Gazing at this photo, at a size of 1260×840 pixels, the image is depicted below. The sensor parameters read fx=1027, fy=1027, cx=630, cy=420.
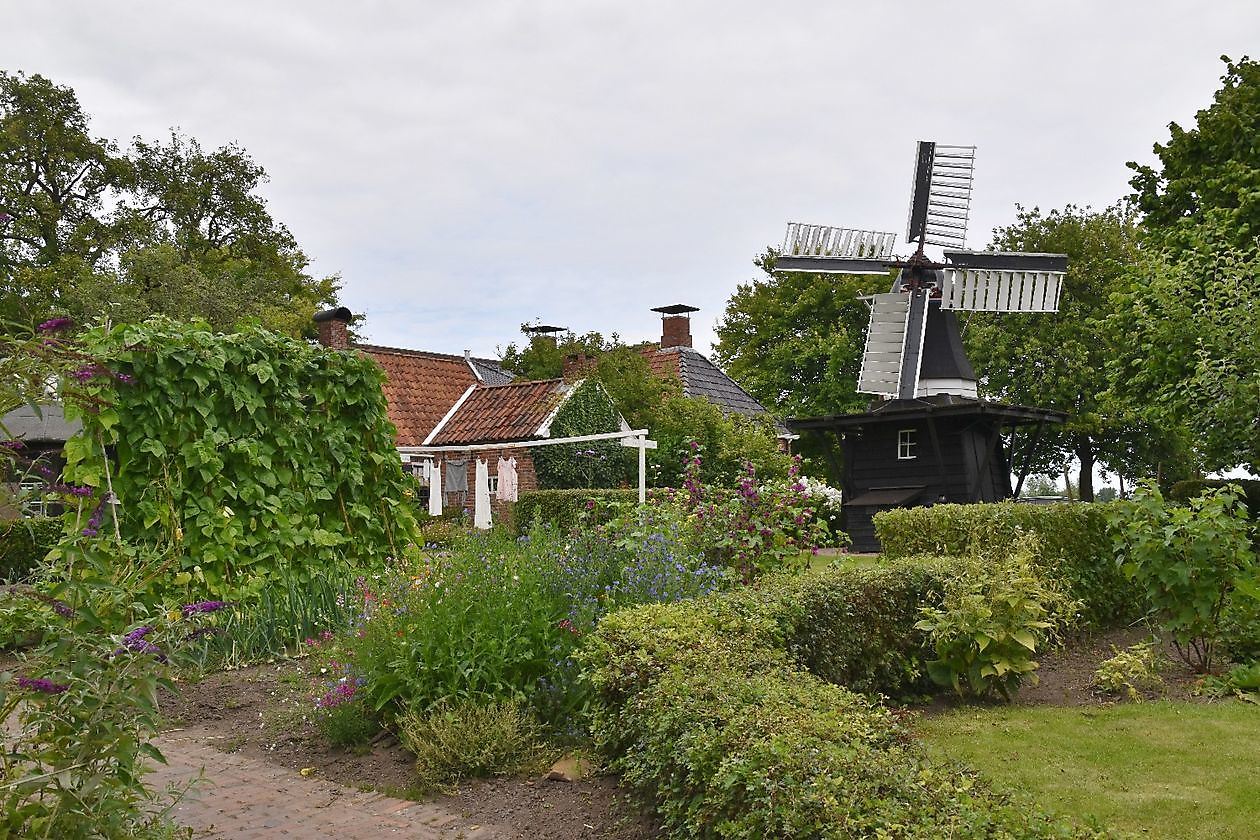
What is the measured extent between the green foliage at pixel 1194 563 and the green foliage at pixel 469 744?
4842 mm

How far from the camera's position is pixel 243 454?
360 inches

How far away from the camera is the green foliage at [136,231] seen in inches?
1116

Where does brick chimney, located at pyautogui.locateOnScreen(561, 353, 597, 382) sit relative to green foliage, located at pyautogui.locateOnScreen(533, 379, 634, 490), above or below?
above

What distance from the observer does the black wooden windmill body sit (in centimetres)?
2311

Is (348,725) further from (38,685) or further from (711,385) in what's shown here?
(711,385)

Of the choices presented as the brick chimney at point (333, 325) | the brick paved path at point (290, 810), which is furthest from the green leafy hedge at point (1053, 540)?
the brick chimney at point (333, 325)

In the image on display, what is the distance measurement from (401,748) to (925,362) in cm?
1980

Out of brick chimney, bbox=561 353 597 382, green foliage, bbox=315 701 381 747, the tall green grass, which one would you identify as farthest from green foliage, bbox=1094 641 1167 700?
brick chimney, bbox=561 353 597 382

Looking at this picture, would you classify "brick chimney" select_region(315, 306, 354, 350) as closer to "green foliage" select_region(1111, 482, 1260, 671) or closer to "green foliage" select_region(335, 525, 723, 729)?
"green foliage" select_region(335, 525, 723, 729)

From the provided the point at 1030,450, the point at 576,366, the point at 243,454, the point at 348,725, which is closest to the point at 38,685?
the point at 348,725

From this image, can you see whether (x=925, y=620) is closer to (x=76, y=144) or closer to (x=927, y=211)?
(x=927, y=211)

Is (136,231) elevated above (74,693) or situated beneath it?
elevated above

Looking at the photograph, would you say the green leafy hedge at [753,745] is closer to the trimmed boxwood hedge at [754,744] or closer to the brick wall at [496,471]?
the trimmed boxwood hedge at [754,744]

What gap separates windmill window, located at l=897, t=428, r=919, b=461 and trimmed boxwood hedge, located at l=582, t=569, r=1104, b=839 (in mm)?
18895
